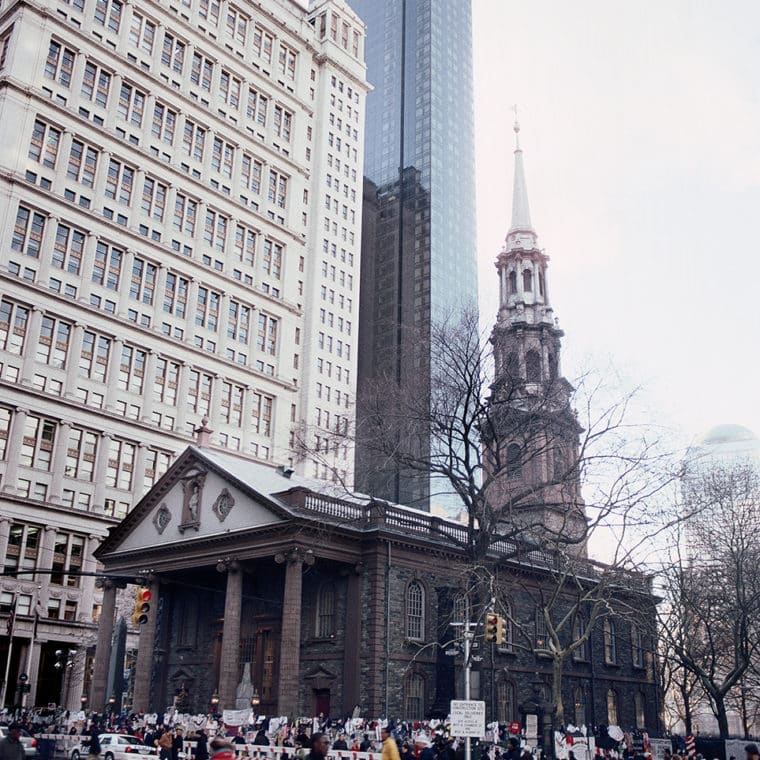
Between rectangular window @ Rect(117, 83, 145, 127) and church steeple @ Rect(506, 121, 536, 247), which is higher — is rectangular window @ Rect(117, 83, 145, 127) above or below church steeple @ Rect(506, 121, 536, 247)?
above

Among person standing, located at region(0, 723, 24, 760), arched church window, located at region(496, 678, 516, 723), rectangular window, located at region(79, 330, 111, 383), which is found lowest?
person standing, located at region(0, 723, 24, 760)

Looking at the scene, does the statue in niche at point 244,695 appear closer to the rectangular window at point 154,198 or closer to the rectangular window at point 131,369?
the rectangular window at point 131,369

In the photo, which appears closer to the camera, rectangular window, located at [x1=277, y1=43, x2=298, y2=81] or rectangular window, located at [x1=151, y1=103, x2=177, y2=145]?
rectangular window, located at [x1=151, y1=103, x2=177, y2=145]

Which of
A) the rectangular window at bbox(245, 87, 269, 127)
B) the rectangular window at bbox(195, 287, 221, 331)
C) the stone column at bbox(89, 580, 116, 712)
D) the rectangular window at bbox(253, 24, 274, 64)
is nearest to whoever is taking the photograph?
the stone column at bbox(89, 580, 116, 712)

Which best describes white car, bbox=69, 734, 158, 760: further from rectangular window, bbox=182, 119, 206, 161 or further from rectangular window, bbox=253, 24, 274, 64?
rectangular window, bbox=253, 24, 274, 64

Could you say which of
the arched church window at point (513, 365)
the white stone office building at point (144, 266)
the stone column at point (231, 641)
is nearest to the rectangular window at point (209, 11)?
the white stone office building at point (144, 266)

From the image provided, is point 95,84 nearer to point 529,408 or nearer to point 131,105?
point 131,105

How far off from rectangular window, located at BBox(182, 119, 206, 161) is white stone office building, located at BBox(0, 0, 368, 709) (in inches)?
8.3

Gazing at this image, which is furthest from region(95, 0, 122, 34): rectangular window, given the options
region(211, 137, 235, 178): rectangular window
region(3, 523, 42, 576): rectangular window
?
region(3, 523, 42, 576): rectangular window

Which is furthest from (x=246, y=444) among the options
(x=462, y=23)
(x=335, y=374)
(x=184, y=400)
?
(x=462, y=23)

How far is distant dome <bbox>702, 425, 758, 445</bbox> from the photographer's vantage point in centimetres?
14625

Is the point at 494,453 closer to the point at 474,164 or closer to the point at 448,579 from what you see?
the point at 448,579

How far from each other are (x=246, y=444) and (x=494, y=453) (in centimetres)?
5101

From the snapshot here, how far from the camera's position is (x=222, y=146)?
89.2m
